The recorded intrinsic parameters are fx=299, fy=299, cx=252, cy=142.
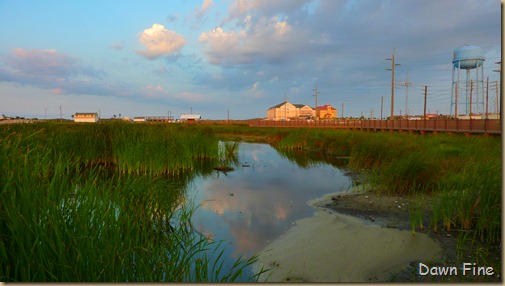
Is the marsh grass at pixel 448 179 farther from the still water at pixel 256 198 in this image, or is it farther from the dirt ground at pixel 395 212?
the still water at pixel 256 198

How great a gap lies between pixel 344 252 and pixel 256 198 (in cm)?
392

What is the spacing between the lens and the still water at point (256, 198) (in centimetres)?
525

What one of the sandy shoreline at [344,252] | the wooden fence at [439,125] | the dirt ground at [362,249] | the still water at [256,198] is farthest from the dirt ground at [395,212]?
the wooden fence at [439,125]

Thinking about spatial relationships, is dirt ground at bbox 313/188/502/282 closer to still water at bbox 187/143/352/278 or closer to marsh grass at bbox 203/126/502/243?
marsh grass at bbox 203/126/502/243

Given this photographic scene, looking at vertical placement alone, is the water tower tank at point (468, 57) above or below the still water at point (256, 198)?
above

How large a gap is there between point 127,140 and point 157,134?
1628 mm

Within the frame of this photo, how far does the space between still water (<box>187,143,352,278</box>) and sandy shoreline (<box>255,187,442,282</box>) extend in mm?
436

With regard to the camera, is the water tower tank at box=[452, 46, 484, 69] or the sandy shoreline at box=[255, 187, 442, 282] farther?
the water tower tank at box=[452, 46, 484, 69]

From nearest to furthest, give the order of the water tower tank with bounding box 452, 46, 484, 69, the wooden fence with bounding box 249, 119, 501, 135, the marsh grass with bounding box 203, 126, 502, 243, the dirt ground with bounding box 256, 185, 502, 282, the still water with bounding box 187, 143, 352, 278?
1. the dirt ground with bounding box 256, 185, 502, 282
2. the marsh grass with bounding box 203, 126, 502, 243
3. the still water with bounding box 187, 143, 352, 278
4. the wooden fence with bounding box 249, 119, 501, 135
5. the water tower tank with bounding box 452, 46, 484, 69

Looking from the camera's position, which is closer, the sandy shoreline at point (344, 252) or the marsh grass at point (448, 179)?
the sandy shoreline at point (344, 252)

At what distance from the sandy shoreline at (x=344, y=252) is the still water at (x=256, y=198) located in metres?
0.44

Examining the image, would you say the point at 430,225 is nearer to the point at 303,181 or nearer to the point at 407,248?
the point at 407,248

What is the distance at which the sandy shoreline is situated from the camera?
12.4ft

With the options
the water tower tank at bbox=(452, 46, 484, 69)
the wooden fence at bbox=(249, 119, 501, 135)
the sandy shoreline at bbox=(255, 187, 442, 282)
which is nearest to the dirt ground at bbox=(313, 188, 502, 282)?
the sandy shoreline at bbox=(255, 187, 442, 282)
